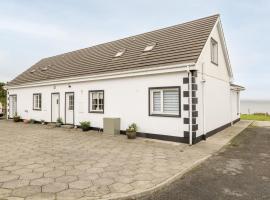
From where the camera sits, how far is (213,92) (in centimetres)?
1235

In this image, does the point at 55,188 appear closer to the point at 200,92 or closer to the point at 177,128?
the point at 177,128

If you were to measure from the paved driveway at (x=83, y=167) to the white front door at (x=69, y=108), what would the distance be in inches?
218

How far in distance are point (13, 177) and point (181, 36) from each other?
10567mm

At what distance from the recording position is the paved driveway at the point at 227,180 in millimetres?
4555

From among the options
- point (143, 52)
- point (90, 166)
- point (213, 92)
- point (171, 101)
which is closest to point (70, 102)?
point (143, 52)

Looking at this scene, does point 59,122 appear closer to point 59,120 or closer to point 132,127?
point 59,120

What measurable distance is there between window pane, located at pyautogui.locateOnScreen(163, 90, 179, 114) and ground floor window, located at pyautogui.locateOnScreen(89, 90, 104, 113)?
4434 mm

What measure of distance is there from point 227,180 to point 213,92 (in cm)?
760

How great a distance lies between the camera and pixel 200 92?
10516 mm

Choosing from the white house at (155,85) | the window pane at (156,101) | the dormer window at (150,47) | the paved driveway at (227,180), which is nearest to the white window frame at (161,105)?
the white house at (155,85)

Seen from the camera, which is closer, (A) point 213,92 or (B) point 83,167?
(B) point 83,167

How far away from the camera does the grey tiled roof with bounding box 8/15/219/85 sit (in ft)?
35.6

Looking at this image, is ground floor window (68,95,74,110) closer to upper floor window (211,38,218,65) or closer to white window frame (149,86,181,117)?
white window frame (149,86,181,117)

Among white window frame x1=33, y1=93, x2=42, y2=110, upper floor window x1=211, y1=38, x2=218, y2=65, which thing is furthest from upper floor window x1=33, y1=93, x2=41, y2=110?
upper floor window x1=211, y1=38, x2=218, y2=65
